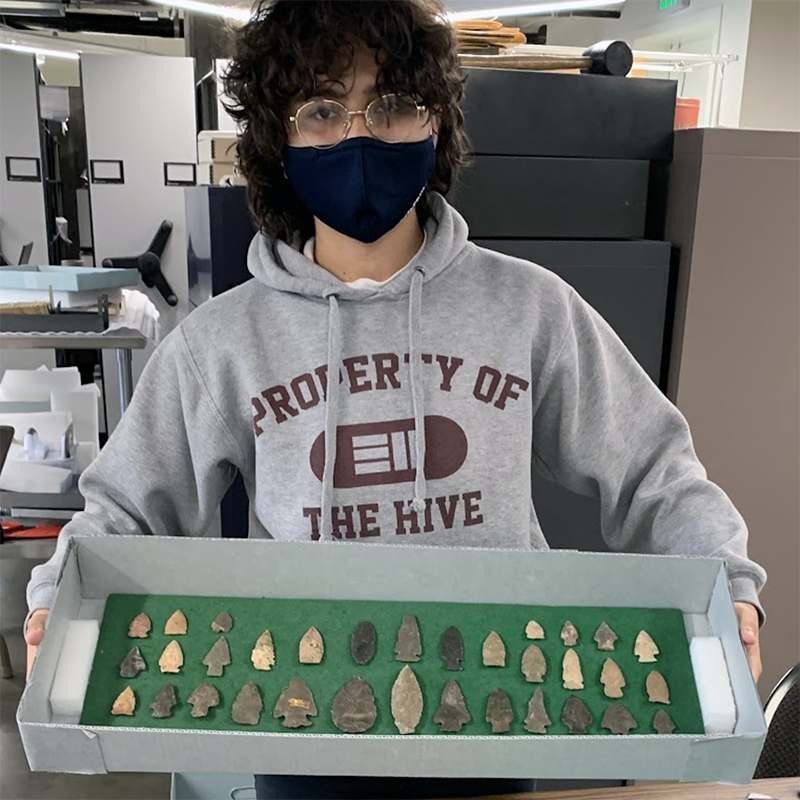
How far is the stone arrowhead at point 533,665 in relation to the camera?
2.53 ft

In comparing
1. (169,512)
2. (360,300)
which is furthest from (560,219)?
(169,512)

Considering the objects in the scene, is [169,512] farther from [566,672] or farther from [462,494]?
[566,672]

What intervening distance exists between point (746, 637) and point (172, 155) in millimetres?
4473

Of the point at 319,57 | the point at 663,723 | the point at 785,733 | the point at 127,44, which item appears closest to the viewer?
the point at 663,723

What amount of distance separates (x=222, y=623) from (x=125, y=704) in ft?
0.39

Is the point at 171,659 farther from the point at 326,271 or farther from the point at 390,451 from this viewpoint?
the point at 326,271

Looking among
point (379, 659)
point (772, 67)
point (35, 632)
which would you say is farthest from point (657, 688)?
point (772, 67)

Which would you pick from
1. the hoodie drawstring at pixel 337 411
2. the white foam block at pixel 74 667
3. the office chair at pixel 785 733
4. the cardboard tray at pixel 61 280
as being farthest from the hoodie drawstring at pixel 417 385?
the cardboard tray at pixel 61 280

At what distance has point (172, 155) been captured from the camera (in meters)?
4.60

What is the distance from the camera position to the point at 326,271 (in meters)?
1.04

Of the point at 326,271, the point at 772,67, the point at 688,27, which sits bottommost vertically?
the point at 326,271

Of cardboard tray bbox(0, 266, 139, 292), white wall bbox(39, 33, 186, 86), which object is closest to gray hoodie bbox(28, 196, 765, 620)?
cardboard tray bbox(0, 266, 139, 292)

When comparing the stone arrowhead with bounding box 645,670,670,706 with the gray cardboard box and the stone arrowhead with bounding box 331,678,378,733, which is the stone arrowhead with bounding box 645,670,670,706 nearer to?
the gray cardboard box

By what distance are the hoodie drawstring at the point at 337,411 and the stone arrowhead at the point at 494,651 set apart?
21 centimetres
